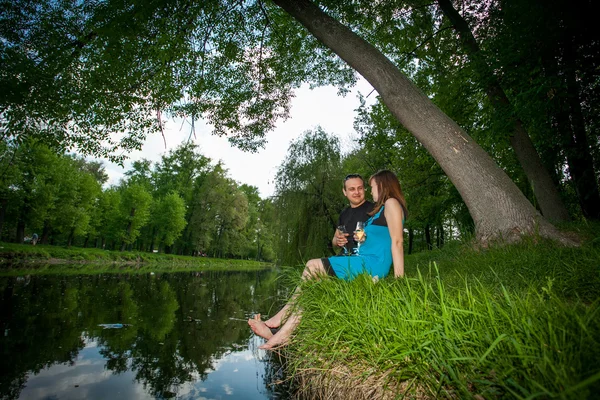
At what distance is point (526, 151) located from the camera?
5.85m

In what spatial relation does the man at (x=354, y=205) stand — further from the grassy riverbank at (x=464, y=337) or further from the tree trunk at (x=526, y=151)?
the tree trunk at (x=526, y=151)

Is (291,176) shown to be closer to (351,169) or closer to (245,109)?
(351,169)

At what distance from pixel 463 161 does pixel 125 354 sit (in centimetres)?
486

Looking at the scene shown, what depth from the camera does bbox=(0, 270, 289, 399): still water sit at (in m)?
2.66

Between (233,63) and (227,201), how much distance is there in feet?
101

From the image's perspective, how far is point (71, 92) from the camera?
6461 mm

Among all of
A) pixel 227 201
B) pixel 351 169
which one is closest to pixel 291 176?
pixel 351 169

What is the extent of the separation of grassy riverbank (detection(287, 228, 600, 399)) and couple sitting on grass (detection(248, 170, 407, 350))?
9.7 inches

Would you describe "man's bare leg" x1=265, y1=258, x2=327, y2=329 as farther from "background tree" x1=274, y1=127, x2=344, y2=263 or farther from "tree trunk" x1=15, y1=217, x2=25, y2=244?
"tree trunk" x1=15, y1=217, x2=25, y2=244

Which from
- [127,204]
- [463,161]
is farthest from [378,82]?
[127,204]

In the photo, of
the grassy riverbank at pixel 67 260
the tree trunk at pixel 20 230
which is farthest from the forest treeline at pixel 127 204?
the grassy riverbank at pixel 67 260

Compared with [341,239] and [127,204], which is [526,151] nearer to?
[341,239]

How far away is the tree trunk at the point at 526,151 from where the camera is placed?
532cm

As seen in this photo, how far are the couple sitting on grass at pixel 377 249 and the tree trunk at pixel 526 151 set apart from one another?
3.60 metres
